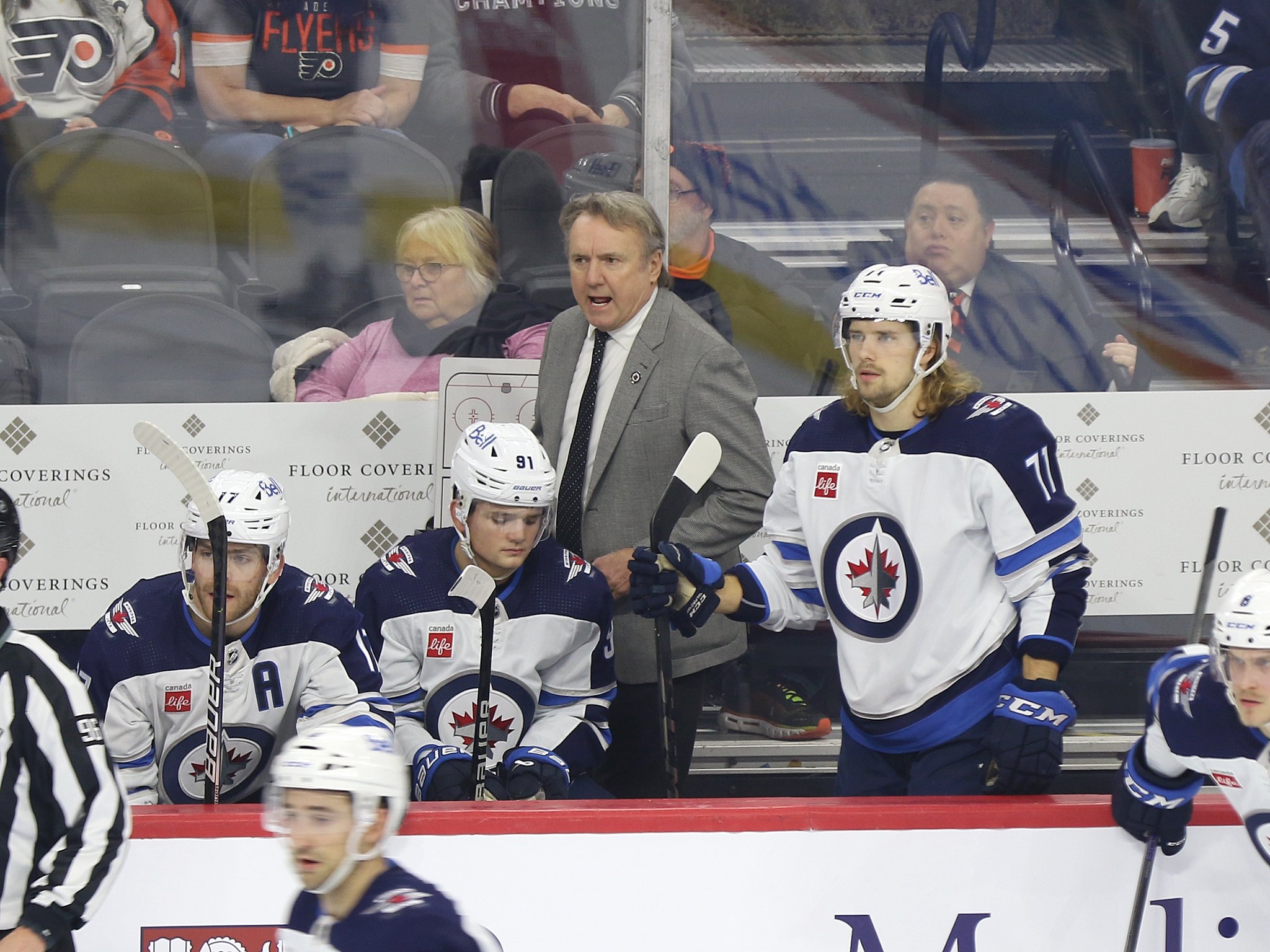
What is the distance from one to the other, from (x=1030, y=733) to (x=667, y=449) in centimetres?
104

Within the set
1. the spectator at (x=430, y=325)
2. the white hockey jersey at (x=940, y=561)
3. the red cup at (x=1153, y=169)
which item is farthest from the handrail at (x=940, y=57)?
the white hockey jersey at (x=940, y=561)

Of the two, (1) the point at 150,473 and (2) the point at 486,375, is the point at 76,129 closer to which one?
(1) the point at 150,473

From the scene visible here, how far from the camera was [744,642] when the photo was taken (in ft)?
10.1

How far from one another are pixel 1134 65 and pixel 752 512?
5.52ft

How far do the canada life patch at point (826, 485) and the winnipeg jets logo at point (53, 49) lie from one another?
6.80ft

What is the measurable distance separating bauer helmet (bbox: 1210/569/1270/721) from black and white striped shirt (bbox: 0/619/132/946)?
1.54 m

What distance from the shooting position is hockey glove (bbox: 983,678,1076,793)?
2273mm

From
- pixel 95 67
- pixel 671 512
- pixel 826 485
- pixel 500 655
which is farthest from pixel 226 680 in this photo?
pixel 95 67

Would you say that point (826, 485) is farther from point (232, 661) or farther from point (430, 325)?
point (430, 325)

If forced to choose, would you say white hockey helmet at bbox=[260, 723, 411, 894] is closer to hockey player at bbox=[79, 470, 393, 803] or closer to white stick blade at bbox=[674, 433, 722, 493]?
hockey player at bbox=[79, 470, 393, 803]

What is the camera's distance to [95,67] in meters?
3.49

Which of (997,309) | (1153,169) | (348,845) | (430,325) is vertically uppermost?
(1153,169)

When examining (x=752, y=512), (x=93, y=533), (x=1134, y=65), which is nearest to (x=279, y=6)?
(x=93, y=533)

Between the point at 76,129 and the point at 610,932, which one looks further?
the point at 76,129
